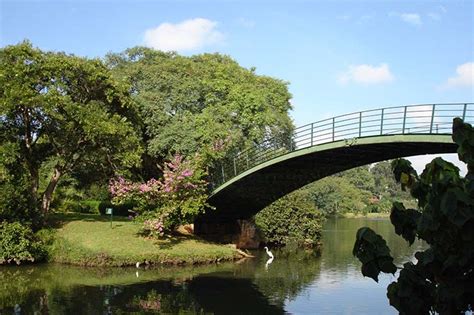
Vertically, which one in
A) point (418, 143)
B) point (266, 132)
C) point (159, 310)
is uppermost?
point (266, 132)

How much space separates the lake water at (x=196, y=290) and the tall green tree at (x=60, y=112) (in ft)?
20.8

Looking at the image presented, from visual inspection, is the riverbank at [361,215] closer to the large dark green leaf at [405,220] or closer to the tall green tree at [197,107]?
the tall green tree at [197,107]

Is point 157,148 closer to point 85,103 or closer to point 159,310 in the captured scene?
point 85,103

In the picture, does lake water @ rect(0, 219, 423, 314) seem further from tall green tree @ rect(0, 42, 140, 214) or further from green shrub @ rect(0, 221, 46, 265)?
tall green tree @ rect(0, 42, 140, 214)

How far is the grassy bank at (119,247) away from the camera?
78.3ft

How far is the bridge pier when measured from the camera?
32969mm

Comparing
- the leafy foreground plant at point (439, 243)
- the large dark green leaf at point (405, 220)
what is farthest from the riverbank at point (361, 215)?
the leafy foreground plant at point (439, 243)

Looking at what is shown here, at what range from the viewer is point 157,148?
28844mm

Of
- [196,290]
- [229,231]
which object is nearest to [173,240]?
[229,231]

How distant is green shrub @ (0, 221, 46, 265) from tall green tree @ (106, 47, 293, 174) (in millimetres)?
8380

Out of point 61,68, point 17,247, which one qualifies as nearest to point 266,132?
point 61,68

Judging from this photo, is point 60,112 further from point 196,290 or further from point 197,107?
point 196,290

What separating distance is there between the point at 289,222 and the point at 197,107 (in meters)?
10.6

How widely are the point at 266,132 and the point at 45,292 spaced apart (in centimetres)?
1754
